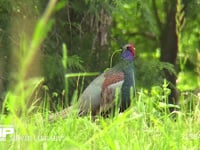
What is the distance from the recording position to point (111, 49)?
8.30 meters

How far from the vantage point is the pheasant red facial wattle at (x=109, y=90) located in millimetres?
5281

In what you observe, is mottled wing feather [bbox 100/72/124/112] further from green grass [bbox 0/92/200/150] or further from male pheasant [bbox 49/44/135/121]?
green grass [bbox 0/92/200/150]

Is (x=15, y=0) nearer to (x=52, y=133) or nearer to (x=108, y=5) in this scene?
(x=108, y=5)

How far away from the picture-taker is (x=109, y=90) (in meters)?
5.45

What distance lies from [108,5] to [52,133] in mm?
3440

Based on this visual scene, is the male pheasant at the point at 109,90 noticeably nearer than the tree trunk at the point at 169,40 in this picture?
Yes

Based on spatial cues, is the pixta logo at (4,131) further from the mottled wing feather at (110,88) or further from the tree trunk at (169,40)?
the tree trunk at (169,40)

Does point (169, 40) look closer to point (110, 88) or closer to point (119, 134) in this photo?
point (110, 88)

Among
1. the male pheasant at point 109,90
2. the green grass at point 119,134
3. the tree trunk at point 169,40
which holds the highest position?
the tree trunk at point 169,40

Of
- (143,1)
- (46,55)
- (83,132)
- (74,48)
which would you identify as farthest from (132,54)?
(83,132)

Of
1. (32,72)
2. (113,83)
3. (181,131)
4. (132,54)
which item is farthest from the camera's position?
(32,72)

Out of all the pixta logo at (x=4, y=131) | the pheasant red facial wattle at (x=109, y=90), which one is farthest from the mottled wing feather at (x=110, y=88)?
the pixta logo at (x=4, y=131)

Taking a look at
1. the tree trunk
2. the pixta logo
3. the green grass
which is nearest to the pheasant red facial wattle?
the green grass

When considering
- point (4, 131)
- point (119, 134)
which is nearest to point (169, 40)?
point (119, 134)
